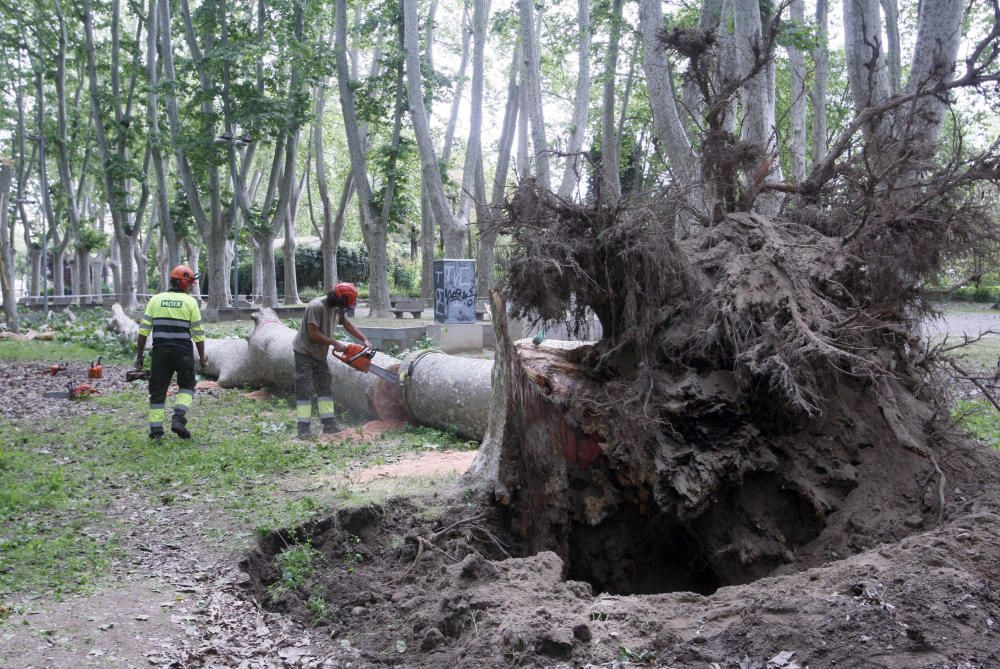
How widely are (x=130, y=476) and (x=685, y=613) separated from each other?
5.50 meters

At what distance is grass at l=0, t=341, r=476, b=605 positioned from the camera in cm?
512

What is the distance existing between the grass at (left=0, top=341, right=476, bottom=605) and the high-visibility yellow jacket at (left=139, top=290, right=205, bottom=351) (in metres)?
1.09

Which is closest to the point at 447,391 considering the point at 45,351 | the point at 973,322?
the point at 45,351

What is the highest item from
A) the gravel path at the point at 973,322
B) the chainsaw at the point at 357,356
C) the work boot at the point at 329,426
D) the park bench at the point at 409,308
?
the park bench at the point at 409,308

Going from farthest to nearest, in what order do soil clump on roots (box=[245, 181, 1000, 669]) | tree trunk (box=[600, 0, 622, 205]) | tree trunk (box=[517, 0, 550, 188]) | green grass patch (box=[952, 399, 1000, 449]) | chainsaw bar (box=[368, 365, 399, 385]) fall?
1. tree trunk (box=[517, 0, 550, 188])
2. chainsaw bar (box=[368, 365, 399, 385])
3. green grass patch (box=[952, 399, 1000, 449])
4. tree trunk (box=[600, 0, 622, 205])
5. soil clump on roots (box=[245, 181, 1000, 669])

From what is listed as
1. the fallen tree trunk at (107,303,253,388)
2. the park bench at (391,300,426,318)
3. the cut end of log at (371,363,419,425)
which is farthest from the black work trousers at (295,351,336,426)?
the park bench at (391,300,426,318)

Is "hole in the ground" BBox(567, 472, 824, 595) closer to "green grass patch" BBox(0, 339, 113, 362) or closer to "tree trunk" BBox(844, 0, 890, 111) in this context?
"tree trunk" BBox(844, 0, 890, 111)

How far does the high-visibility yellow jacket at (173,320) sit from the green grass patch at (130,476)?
1090 mm

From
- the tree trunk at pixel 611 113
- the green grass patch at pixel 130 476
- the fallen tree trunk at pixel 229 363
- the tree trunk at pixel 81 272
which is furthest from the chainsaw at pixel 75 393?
the tree trunk at pixel 81 272

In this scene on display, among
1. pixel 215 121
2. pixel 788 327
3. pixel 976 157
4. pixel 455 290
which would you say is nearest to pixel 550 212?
pixel 788 327

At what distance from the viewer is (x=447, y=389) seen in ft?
29.6

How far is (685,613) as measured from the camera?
371 cm

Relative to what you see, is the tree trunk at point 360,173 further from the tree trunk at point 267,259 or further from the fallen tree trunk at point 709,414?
the fallen tree trunk at point 709,414

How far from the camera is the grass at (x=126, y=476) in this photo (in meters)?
5.12
